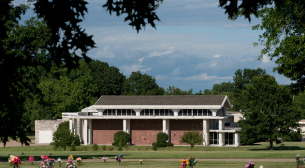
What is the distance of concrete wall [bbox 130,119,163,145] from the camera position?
66.1m

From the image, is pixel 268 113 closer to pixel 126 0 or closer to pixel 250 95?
pixel 250 95

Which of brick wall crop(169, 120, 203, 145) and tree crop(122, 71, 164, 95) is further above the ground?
tree crop(122, 71, 164, 95)

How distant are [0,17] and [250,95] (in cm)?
4799

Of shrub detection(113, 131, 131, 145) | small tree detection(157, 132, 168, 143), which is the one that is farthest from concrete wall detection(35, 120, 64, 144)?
small tree detection(157, 132, 168, 143)

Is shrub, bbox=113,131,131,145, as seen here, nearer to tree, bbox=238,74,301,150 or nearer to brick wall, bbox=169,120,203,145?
brick wall, bbox=169,120,203,145

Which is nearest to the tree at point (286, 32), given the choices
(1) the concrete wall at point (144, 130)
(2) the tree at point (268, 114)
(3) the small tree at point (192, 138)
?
(2) the tree at point (268, 114)

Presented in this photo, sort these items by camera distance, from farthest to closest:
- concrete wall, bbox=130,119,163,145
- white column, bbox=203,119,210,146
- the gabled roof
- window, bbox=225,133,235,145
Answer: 1. concrete wall, bbox=130,119,163,145
2. the gabled roof
3. window, bbox=225,133,235,145
4. white column, bbox=203,119,210,146

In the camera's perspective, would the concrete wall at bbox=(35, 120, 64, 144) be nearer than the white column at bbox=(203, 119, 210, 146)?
No

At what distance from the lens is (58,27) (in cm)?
823

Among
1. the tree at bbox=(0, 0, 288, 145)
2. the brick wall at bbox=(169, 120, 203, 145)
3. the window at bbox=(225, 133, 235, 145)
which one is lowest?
the window at bbox=(225, 133, 235, 145)

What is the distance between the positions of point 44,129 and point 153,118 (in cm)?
1817

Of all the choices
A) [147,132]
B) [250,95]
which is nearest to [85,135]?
[147,132]

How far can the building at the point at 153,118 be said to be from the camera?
63.9 metres

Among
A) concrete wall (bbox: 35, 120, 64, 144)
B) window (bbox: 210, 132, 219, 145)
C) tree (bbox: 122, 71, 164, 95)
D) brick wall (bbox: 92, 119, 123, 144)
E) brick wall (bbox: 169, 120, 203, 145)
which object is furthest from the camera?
tree (bbox: 122, 71, 164, 95)
